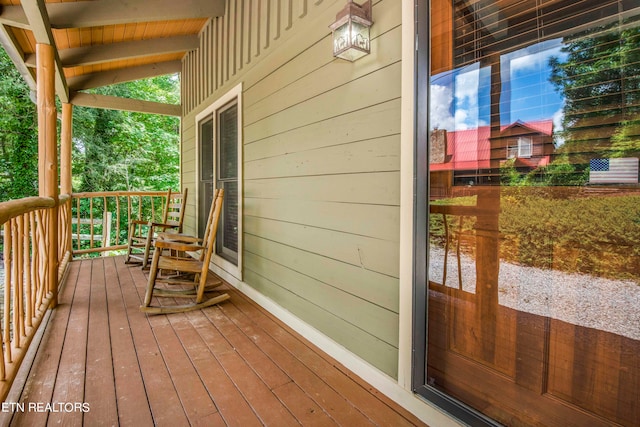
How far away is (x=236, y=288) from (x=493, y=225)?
272 centimetres

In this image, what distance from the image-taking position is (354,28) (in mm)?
1712

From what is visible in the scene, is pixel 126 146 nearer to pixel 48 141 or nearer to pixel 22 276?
pixel 48 141

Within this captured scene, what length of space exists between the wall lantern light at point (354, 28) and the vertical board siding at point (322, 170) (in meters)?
0.05

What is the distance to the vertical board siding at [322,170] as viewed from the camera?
1640mm

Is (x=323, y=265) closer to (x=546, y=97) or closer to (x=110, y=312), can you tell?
(x=546, y=97)

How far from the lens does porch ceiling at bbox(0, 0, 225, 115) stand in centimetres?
277

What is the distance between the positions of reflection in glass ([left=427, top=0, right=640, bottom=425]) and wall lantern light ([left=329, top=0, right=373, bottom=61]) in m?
0.39

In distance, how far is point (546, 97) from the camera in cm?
109

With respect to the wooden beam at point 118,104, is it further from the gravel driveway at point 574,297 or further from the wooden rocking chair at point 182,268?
the gravel driveway at point 574,297

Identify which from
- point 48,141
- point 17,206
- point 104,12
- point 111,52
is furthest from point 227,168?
point 17,206

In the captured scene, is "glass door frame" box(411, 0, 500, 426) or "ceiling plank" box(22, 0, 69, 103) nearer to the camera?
"glass door frame" box(411, 0, 500, 426)

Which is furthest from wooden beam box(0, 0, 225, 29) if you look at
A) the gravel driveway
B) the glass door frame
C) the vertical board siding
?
the gravel driveway

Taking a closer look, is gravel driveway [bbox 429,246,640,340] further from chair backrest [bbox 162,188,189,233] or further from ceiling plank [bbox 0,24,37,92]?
ceiling plank [bbox 0,24,37,92]

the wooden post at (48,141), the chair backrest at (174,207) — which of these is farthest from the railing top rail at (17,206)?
the chair backrest at (174,207)
